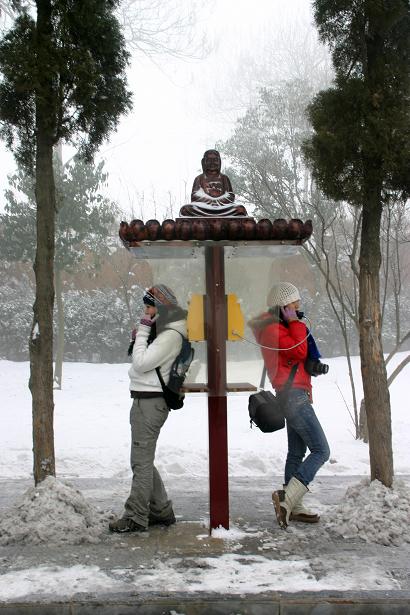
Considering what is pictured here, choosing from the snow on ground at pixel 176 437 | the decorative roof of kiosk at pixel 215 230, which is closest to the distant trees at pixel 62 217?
the snow on ground at pixel 176 437

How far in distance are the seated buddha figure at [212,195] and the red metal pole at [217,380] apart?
0.89 feet

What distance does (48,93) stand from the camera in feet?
16.2

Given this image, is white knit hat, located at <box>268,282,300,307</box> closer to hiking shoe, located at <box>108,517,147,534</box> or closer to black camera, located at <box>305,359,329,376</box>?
black camera, located at <box>305,359,329,376</box>

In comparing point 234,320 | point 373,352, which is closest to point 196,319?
point 234,320

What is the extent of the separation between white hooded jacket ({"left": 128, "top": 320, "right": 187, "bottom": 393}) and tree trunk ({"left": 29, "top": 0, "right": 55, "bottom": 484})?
74 centimetres

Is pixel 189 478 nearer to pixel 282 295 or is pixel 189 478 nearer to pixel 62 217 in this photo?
pixel 282 295

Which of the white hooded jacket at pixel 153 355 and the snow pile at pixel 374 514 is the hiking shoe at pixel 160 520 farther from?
the snow pile at pixel 374 514

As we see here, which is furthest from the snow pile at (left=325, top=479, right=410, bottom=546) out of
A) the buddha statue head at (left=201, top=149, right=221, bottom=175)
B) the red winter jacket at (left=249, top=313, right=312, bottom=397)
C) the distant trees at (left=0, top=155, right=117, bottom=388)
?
the distant trees at (left=0, top=155, right=117, bottom=388)

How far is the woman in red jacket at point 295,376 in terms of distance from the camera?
483cm

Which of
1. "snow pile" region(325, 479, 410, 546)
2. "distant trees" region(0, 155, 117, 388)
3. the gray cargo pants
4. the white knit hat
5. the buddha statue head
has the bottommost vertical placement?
"snow pile" region(325, 479, 410, 546)

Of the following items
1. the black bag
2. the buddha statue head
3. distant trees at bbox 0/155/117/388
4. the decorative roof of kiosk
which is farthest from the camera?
distant trees at bbox 0/155/117/388

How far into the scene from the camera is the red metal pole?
4734 millimetres

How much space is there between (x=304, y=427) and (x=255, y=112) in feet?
52.7

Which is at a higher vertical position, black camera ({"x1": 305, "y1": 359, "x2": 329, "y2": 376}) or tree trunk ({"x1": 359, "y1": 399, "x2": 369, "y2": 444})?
black camera ({"x1": 305, "y1": 359, "x2": 329, "y2": 376})
